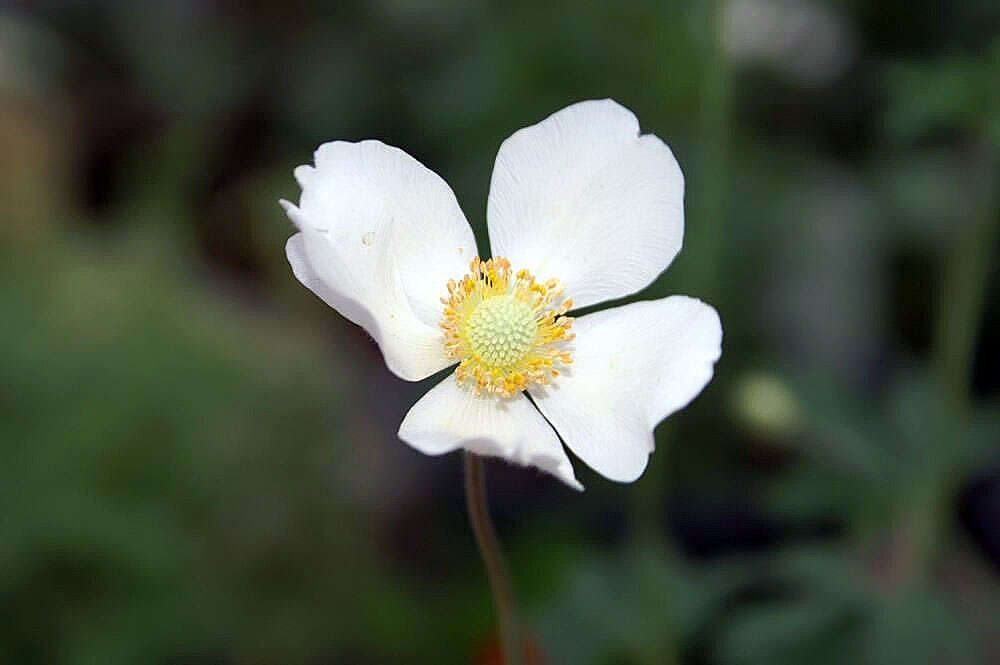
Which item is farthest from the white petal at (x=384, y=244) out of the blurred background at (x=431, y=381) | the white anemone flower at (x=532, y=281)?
the blurred background at (x=431, y=381)

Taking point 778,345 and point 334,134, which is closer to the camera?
point 778,345

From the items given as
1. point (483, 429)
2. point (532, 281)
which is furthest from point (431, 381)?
point (483, 429)

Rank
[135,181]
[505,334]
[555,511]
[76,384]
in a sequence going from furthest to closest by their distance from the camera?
[135,181] < [555,511] < [76,384] < [505,334]

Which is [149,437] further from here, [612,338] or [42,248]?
[612,338]

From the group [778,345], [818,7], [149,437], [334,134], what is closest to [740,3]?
[818,7]

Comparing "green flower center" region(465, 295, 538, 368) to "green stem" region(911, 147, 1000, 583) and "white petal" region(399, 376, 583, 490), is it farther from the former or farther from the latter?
"green stem" region(911, 147, 1000, 583)

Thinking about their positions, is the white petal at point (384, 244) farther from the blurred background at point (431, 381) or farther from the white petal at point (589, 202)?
the blurred background at point (431, 381)

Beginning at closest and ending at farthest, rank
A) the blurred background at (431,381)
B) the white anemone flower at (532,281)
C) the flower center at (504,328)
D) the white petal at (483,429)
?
the white petal at (483,429), the white anemone flower at (532,281), the flower center at (504,328), the blurred background at (431,381)
